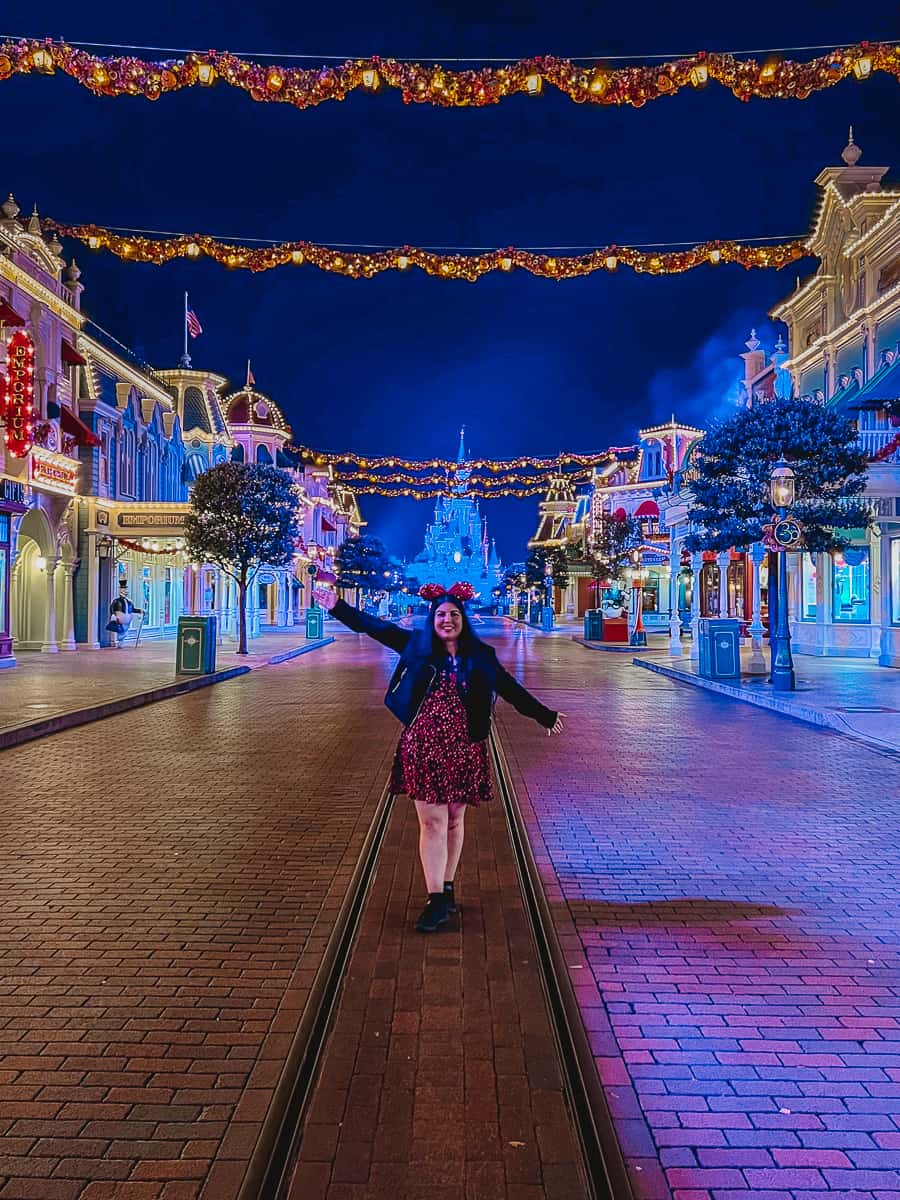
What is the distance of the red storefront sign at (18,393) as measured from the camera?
22.7 metres

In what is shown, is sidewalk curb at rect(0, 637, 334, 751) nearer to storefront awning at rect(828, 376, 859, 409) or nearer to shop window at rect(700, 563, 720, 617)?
storefront awning at rect(828, 376, 859, 409)

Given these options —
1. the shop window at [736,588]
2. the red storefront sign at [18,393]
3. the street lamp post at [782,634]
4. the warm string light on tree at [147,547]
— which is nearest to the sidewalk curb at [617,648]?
the shop window at [736,588]

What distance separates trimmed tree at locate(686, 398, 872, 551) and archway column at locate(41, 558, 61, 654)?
63.3 ft

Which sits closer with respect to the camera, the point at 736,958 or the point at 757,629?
the point at 736,958

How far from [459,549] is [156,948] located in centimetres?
17541

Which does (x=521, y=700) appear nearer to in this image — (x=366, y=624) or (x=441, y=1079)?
(x=366, y=624)

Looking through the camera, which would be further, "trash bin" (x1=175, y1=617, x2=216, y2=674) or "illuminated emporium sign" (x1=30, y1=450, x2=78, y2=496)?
"illuminated emporium sign" (x1=30, y1=450, x2=78, y2=496)

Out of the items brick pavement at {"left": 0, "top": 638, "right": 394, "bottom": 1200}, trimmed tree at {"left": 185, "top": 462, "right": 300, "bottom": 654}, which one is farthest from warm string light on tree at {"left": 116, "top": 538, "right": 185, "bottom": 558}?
brick pavement at {"left": 0, "top": 638, "right": 394, "bottom": 1200}

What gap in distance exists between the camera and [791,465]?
20.0m

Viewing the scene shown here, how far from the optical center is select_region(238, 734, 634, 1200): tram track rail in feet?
9.44

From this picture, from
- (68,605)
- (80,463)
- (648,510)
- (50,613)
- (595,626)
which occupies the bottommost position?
(595,626)

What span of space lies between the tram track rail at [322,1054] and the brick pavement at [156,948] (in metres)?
0.07

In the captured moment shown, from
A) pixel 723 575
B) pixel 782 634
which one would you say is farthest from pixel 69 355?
pixel 782 634

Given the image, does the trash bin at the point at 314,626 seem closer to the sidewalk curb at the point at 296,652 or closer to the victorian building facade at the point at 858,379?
the sidewalk curb at the point at 296,652
